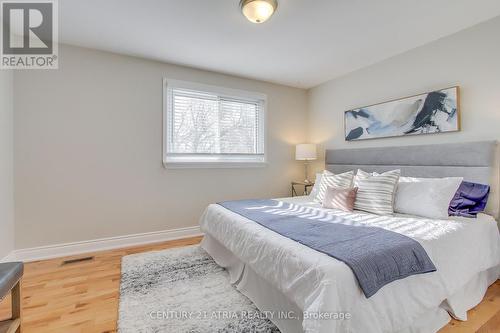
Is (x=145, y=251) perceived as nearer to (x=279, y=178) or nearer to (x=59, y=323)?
(x=59, y=323)

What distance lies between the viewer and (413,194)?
2.28 metres

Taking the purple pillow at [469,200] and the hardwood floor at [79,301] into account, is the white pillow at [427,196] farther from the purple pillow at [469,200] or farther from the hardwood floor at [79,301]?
the hardwood floor at [79,301]

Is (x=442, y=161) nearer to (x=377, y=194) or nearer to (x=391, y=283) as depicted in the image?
(x=377, y=194)

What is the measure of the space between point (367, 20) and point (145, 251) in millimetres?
3455

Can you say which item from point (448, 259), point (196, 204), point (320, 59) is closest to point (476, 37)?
point (320, 59)

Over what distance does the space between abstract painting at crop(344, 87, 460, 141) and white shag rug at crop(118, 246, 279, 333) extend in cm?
261

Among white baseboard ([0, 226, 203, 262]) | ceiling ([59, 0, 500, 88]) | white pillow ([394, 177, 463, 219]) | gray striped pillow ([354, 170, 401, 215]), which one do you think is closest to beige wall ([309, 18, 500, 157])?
ceiling ([59, 0, 500, 88])

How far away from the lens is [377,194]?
2348 millimetres

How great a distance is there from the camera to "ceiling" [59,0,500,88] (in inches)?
81.0

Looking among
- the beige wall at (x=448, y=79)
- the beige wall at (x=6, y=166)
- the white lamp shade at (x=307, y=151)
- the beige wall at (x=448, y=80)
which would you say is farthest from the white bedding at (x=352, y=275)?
the beige wall at (x=6, y=166)

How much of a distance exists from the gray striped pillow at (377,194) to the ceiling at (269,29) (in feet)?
4.96

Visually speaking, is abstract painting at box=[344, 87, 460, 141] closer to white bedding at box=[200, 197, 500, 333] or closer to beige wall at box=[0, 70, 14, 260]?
white bedding at box=[200, 197, 500, 333]

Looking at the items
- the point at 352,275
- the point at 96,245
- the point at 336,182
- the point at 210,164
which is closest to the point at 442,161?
the point at 336,182

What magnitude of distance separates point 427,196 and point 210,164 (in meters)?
2.62
